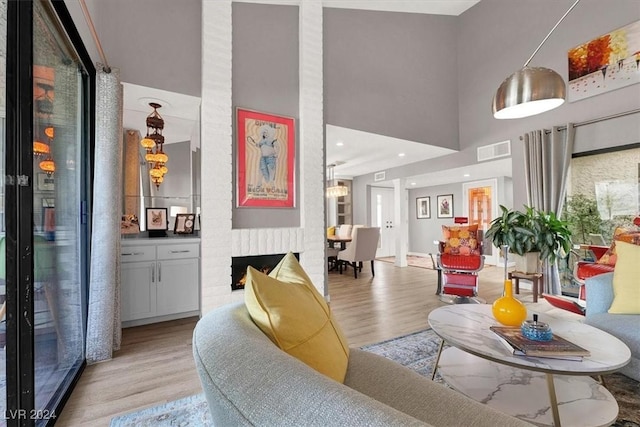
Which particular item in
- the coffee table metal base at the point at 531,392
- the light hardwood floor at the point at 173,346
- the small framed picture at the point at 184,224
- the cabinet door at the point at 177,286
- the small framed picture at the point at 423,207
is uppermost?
the small framed picture at the point at 423,207

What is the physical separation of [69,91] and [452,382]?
9.83 ft

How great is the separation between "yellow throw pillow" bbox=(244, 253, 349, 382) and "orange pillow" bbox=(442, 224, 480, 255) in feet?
11.7

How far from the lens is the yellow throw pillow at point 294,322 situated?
2.92 ft

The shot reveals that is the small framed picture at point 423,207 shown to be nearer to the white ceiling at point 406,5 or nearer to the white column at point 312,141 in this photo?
the white ceiling at point 406,5

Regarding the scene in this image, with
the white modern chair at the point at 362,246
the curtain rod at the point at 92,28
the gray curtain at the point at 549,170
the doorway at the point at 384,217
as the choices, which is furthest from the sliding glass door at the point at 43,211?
the doorway at the point at 384,217

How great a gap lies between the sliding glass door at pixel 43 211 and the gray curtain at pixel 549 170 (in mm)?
5113

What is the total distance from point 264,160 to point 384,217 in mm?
5655

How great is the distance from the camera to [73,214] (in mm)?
2146

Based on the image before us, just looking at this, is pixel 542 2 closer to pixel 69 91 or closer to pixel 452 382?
pixel 452 382

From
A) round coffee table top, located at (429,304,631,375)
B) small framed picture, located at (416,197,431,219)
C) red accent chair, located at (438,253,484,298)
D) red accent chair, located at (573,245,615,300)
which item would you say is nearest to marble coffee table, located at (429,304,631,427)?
round coffee table top, located at (429,304,631,375)

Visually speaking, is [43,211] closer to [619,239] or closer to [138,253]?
[138,253]

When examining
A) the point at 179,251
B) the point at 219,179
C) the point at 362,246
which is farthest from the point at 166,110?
the point at 362,246

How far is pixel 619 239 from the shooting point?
3.33 metres

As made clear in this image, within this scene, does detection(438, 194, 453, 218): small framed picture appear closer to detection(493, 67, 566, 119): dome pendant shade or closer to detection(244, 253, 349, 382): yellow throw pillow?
detection(493, 67, 566, 119): dome pendant shade
